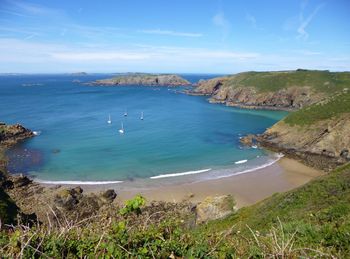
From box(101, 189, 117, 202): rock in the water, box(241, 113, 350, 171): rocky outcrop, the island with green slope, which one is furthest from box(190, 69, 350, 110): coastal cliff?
box(101, 189, 117, 202): rock in the water

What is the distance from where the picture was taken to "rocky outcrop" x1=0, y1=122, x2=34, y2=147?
54.9 m

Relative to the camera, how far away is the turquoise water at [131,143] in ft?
139

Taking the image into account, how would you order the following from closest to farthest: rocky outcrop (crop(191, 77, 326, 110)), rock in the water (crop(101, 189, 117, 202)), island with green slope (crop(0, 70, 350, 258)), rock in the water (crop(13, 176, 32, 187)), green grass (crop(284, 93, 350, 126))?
island with green slope (crop(0, 70, 350, 258))
rock in the water (crop(101, 189, 117, 202))
rock in the water (crop(13, 176, 32, 187))
green grass (crop(284, 93, 350, 126))
rocky outcrop (crop(191, 77, 326, 110))

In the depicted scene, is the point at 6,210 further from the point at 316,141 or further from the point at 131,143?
the point at 316,141

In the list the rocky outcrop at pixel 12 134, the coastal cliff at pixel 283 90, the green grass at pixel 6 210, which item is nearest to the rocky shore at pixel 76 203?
the green grass at pixel 6 210

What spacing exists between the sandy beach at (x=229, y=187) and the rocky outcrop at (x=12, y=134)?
87.7 ft

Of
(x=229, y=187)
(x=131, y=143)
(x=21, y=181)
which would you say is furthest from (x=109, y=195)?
(x=131, y=143)

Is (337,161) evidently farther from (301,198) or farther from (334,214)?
(334,214)

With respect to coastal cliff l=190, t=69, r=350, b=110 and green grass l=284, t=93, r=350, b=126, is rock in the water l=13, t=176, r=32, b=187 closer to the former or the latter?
green grass l=284, t=93, r=350, b=126

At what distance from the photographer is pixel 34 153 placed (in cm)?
4891

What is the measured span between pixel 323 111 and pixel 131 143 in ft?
116

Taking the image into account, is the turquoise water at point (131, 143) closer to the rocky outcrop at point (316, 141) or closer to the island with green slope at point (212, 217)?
the rocky outcrop at point (316, 141)

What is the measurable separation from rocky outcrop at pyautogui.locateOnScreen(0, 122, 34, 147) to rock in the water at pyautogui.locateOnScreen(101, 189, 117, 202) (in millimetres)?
29949

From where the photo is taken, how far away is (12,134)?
5772 cm
